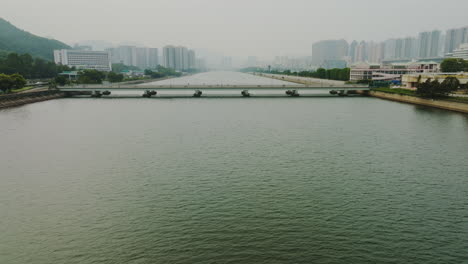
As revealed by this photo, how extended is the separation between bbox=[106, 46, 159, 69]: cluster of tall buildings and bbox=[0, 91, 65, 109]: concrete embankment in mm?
143875

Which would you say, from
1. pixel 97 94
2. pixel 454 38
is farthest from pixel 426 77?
pixel 454 38

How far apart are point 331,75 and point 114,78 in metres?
48.7

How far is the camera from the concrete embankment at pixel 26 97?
32312 mm

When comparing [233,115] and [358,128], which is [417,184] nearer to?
[358,128]

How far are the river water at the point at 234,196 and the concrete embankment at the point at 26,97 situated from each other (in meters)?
16.3

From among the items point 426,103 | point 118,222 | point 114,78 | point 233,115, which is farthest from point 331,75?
point 118,222

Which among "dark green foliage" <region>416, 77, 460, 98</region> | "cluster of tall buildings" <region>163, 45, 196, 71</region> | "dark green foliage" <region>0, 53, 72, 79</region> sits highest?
"cluster of tall buildings" <region>163, 45, 196, 71</region>

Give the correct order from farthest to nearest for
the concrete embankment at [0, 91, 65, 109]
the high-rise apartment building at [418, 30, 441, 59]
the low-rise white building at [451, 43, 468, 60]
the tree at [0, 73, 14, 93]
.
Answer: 1. the high-rise apartment building at [418, 30, 441, 59]
2. the low-rise white building at [451, 43, 468, 60]
3. the tree at [0, 73, 14, 93]
4. the concrete embankment at [0, 91, 65, 109]

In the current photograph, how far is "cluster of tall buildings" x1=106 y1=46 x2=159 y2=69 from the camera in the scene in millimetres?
181375

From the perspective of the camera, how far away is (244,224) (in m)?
8.49


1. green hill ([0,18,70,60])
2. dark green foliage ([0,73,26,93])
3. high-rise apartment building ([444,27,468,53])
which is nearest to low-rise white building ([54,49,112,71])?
green hill ([0,18,70,60])

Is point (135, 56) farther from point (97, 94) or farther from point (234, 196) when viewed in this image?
point (234, 196)

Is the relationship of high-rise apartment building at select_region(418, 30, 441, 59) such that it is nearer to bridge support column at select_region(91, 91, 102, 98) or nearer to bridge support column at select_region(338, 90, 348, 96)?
bridge support column at select_region(338, 90, 348, 96)

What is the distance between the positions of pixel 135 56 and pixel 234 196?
188 meters
